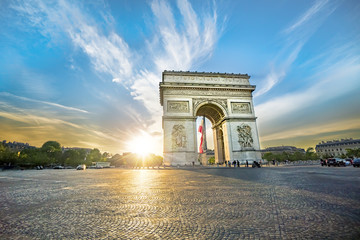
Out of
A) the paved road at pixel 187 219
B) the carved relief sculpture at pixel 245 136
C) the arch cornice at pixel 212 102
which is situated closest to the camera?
the paved road at pixel 187 219

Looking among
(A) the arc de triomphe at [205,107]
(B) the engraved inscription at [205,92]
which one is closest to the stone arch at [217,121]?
(A) the arc de triomphe at [205,107]

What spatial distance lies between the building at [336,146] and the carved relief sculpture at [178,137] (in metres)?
82.9

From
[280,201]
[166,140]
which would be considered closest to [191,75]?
[166,140]

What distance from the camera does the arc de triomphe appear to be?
23.4 metres

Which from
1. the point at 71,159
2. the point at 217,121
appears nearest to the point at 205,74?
the point at 217,121

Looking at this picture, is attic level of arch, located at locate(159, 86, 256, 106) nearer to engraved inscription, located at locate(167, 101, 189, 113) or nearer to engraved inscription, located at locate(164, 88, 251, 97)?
engraved inscription, located at locate(164, 88, 251, 97)

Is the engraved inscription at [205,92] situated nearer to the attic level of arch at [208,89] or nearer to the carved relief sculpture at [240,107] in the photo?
the attic level of arch at [208,89]

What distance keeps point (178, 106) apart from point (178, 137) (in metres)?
4.65

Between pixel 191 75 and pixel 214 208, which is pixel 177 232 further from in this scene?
pixel 191 75

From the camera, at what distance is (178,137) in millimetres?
23516

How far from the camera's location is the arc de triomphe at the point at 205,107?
23.4 meters

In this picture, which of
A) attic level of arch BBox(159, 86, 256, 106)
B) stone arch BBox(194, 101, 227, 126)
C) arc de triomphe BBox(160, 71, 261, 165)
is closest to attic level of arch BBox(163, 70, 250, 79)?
arc de triomphe BBox(160, 71, 261, 165)

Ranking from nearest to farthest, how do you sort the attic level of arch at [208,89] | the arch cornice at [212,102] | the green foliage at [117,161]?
the attic level of arch at [208,89]
the arch cornice at [212,102]
the green foliage at [117,161]

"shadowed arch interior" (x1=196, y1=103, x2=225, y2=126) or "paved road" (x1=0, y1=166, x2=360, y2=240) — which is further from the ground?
"shadowed arch interior" (x1=196, y1=103, x2=225, y2=126)
